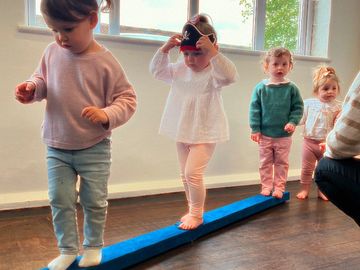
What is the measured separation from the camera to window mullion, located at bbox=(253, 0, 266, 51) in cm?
282

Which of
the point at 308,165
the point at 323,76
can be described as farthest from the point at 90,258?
the point at 323,76

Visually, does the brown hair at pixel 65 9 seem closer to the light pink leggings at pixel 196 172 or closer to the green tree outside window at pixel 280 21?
the light pink leggings at pixel 196 172

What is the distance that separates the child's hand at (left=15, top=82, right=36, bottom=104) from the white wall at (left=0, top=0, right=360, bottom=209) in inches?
34.5

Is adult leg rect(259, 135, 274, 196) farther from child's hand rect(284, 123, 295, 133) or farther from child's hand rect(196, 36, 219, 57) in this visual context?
child's hand rect(196, 36, 219, 57)

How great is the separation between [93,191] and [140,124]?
1.17 metres

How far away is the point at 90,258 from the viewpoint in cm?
119

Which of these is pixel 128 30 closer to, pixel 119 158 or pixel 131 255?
pixel 119 158

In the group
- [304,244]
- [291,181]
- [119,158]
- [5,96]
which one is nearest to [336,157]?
[304,244]

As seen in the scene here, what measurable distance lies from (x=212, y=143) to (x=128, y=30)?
1.05 meters

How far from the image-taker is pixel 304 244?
1.55 metres

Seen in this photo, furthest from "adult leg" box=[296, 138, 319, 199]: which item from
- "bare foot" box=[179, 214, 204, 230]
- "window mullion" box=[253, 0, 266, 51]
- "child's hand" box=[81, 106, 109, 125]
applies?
"child's hand" box=[81, 106, 109, 125]

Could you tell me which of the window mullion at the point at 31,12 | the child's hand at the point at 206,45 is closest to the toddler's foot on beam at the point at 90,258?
the child's hand at the point at 206,45

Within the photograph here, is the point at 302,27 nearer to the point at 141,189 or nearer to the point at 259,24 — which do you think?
the point at 259,24

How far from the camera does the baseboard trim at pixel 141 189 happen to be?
1.93m
